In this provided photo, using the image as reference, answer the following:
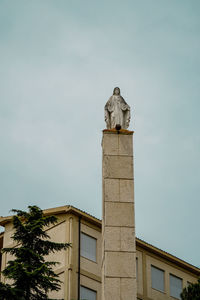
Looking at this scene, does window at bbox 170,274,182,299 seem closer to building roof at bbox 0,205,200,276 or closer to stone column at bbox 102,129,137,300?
building roof at bbox 0,205,200,276

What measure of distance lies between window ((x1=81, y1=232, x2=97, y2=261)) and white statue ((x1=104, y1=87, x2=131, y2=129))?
586 inches

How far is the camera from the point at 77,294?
43.8m

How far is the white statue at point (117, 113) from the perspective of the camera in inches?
1283

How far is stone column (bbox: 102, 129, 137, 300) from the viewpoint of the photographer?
28188mm

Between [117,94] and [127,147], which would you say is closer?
[127,147]

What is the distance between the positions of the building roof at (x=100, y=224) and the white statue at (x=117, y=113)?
13.7 metres

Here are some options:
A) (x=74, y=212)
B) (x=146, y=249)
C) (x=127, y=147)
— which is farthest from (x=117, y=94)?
(x=146, y=249)

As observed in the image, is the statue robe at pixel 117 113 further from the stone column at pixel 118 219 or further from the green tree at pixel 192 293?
the green tree at pixel 192 293

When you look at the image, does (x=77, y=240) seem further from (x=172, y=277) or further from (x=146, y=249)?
(x=172, y=277)

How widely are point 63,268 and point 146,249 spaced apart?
872 cm

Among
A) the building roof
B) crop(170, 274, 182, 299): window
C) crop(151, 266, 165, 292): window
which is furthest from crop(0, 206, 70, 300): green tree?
crop(170, 274, 182, 299): window

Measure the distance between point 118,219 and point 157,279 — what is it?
75.4 feet

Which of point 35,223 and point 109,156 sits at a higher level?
point 109,156

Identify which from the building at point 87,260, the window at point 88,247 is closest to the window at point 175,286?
the building at point 87,260
